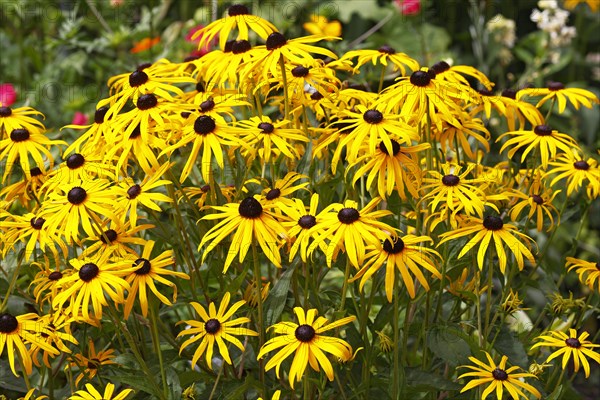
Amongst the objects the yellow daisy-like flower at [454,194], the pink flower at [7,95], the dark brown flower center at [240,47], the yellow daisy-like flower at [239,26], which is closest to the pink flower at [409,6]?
the pink flower at [7,95]

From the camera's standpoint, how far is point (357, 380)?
1534 mm

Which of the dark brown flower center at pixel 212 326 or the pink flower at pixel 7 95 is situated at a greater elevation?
→ the dark brown flower center at pixel 212 326

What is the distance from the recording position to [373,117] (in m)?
1.34

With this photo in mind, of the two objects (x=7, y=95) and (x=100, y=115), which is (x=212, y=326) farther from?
(x=7, y=95)

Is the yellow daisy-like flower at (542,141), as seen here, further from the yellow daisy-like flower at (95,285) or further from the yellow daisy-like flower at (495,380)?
the yellow daisy-like flower at (95,285)

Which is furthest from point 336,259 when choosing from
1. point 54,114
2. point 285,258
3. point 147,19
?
point 54,114

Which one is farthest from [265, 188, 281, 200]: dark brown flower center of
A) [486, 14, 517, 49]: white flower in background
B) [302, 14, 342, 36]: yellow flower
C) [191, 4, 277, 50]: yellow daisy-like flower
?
[486, 14, 517, 49]: white flower in background

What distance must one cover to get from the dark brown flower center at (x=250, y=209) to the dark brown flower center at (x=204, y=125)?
0.15 meters

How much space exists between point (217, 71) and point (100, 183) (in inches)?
12.7

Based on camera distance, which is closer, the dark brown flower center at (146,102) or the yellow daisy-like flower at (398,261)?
the yellow daisy-like flower at (398,261)

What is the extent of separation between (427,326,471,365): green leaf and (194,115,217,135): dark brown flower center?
1.69 ft

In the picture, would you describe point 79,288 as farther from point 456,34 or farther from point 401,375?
point 456,34

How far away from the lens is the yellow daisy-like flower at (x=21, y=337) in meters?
1.31

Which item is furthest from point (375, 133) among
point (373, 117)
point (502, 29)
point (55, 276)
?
point (502, 29)
